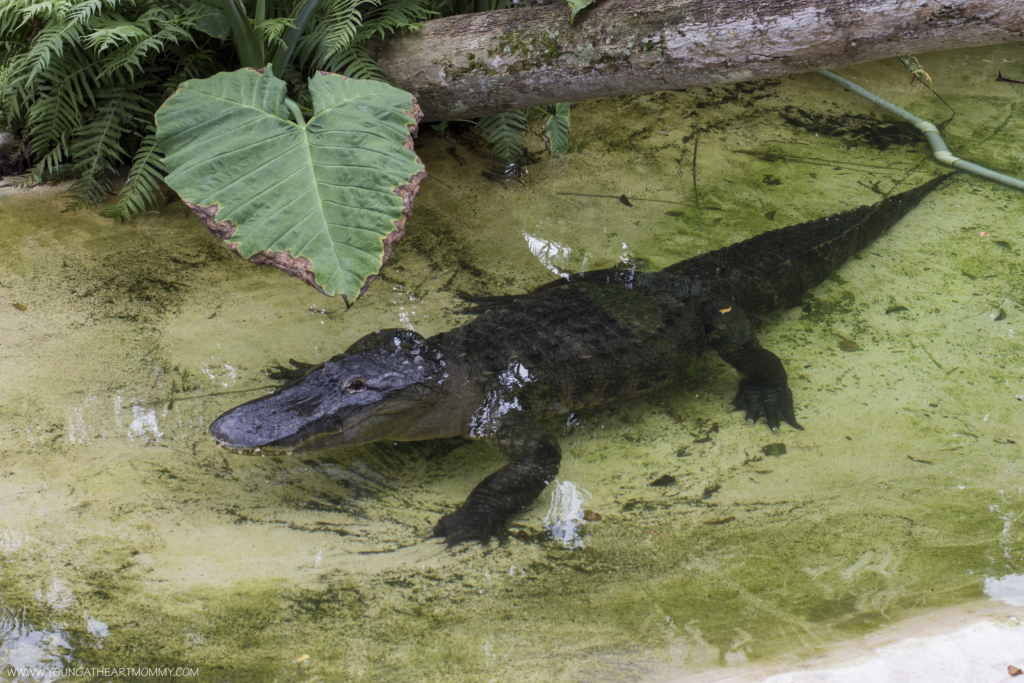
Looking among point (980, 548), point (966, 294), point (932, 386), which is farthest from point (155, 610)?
point (966, 294)

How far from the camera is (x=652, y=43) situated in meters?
3.02

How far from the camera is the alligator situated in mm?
2381

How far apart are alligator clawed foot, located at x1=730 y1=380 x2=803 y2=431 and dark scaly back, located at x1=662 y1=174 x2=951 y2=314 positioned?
0.52 metres

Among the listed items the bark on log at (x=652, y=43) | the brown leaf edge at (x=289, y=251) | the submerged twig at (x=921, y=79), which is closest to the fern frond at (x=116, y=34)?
the bark on log at (x=652, y=43)

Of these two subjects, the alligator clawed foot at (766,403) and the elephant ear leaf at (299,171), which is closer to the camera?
the elephant ear leaf at (299,171)

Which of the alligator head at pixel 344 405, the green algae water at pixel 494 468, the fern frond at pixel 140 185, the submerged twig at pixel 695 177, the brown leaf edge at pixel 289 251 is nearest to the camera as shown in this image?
the green algae water at pixel 494 468

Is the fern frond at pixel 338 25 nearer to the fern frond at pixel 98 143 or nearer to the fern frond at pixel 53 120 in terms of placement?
the fern frond at pixel 98 143

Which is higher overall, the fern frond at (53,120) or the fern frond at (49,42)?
the fern frond at (49,42)

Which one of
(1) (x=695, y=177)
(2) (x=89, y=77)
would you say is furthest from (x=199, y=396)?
(1) (x=695, y=177)

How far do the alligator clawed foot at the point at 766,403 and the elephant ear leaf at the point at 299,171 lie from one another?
1704mm

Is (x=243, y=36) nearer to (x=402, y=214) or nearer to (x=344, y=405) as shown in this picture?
(x=402, y=214)

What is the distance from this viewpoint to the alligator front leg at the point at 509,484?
2.20 m

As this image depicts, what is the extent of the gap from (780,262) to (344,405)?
2.31 metres

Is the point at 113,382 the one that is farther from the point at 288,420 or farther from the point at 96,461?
the point at 288,420
